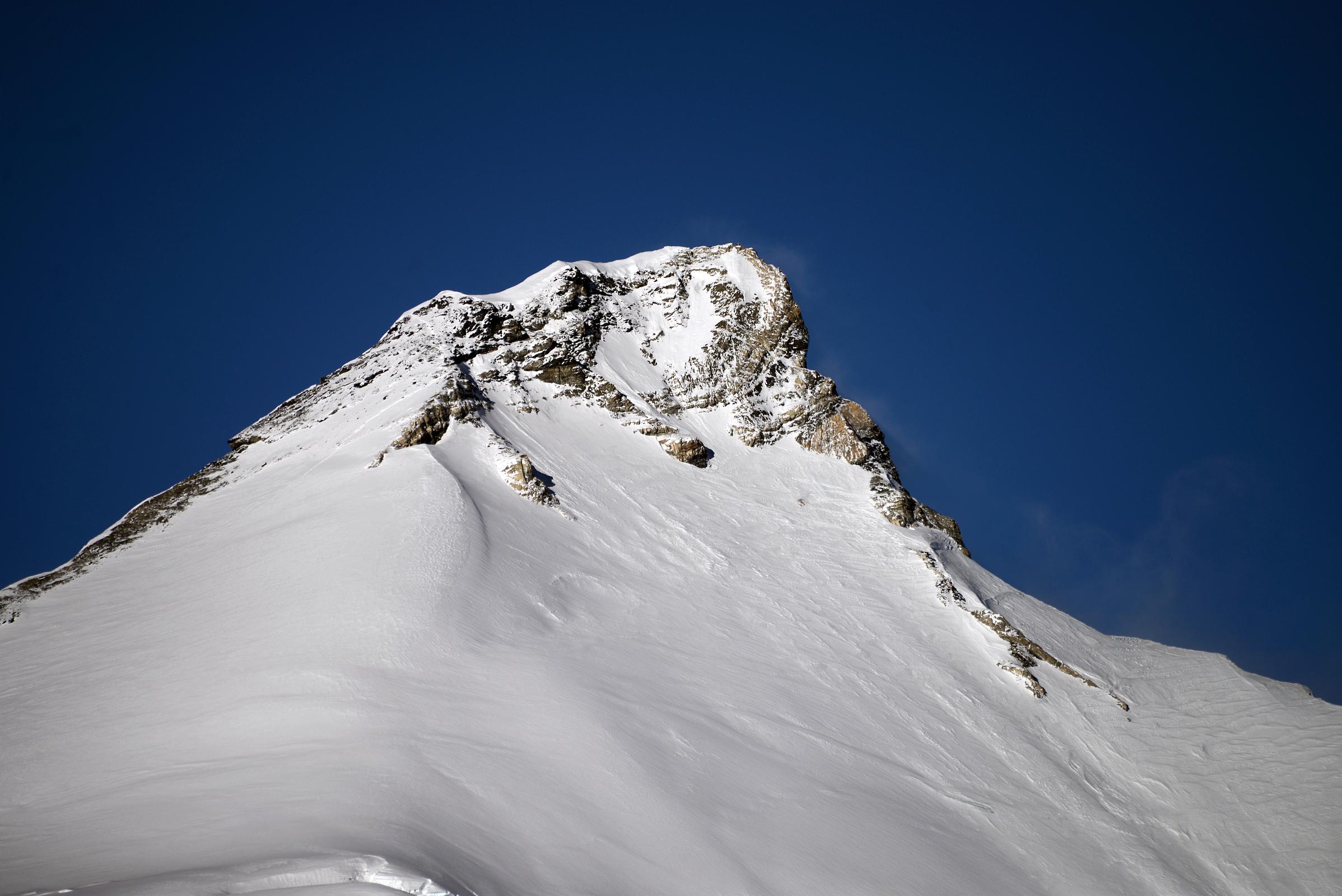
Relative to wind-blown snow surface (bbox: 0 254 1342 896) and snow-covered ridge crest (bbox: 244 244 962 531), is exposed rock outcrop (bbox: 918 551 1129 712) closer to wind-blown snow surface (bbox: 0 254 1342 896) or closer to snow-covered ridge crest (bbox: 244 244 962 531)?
wind-blown snow surface (bbox: 0 254 1342 896)

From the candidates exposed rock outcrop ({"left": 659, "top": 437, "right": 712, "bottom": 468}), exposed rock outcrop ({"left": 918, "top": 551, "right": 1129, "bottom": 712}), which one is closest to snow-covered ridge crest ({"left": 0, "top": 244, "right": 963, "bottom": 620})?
exposed rock outcrop ({"left": 659, "top": 437, "right": 712, "bottom": 468})

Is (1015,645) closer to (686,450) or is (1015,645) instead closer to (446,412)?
(686,450)

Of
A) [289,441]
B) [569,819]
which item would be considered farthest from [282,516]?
[569,819]

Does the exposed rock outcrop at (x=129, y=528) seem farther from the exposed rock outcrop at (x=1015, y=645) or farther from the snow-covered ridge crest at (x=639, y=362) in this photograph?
the exposed rock outcrop at (x=1015, y=645)

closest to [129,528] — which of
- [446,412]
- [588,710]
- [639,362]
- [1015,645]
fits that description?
[446,412]

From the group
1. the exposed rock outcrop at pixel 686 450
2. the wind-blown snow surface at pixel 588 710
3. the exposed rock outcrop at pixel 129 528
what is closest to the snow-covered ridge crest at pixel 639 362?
the exposed rock outcrop at pixel 686 450

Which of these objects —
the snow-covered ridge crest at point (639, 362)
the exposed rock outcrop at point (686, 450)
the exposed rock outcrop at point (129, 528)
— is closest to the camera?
the exposed rock outcrop at point (129, 528)

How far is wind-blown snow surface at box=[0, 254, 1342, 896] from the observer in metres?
11.7

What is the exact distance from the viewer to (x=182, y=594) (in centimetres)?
2067

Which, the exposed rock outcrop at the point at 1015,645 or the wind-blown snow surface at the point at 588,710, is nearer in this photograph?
the wind-blown snow surface at the point at 588,710

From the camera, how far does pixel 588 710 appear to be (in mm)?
17047

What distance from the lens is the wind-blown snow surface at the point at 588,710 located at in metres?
11.7

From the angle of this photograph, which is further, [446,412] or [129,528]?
[446,412]

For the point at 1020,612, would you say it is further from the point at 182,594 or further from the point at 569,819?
the point at 182,594
